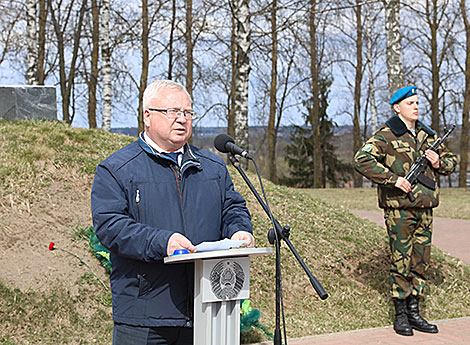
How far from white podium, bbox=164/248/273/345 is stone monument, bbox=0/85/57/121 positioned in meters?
8.00

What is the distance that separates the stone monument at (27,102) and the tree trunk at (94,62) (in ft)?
43.9

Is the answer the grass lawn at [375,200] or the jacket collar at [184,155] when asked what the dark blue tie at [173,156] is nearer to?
the jacket collar at [184,155]

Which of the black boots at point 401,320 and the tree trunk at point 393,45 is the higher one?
the tree trunk at point 393,45

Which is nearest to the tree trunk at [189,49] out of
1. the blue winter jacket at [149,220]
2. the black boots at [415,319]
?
the black boots at [415,319]

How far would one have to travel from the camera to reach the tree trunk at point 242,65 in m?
13.5

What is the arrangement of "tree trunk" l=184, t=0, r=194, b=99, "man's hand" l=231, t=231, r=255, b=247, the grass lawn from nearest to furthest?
"man's hand" l=231, t=231, r=255, b=247 < the grass lawn < "tree trunk" l=184, t=0, r=194, b=99

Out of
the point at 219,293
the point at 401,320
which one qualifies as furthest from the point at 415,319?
the point at 219,293

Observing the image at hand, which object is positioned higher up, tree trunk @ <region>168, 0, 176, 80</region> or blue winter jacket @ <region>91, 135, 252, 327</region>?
tree trunk @ <region>168, 0, 176, 80</region>

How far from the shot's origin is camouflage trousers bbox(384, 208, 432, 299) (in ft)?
19.1

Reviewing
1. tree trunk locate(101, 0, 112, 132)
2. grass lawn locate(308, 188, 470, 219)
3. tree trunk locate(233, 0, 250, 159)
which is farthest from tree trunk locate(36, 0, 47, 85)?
grass lawn locate(308, 188, 470, 219)

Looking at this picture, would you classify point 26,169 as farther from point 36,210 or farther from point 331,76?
point 331,76

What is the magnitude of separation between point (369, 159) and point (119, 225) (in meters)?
3.54

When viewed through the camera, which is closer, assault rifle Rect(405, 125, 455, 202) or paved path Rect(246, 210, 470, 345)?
paved path Rect(246, 210, 470, 345)

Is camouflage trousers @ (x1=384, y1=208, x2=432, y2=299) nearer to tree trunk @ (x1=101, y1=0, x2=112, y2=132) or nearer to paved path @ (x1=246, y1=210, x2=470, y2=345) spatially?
paved path @ (x1=246, y1=210, x2=470, y2=345)
